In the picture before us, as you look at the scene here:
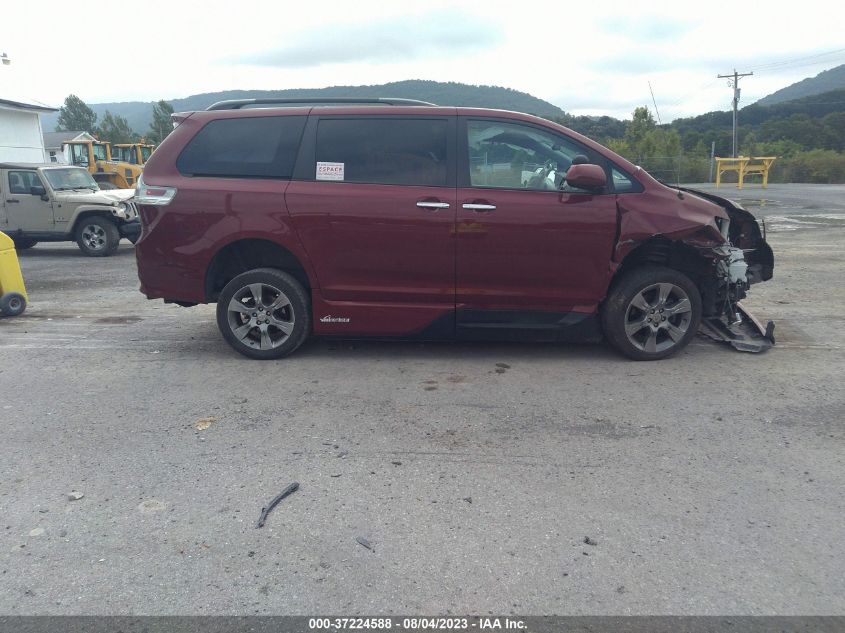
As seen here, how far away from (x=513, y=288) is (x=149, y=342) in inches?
139

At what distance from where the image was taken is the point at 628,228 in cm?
560

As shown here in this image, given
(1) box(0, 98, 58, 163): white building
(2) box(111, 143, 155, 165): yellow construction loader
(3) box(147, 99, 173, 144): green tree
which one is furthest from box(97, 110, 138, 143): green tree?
(2) box(111, 143, 155, 165): yellow construction loader

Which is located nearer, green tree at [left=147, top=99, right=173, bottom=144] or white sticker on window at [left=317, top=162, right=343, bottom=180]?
white sticker on window at [left=317, top=162, right=343, bottom=180]

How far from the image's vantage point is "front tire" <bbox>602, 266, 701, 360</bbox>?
5719 mm

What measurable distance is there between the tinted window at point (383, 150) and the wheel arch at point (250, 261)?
73 cm

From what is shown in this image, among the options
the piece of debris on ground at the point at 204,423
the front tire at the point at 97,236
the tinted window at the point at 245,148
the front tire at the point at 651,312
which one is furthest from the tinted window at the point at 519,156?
the front tire at the point at 97,236

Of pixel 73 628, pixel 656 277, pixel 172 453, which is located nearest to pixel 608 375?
pixel 656 277

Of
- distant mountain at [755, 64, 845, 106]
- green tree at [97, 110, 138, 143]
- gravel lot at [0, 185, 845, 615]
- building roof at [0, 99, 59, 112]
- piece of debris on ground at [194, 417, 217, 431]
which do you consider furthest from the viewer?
distant mountain at [755, 64, 845, 106]

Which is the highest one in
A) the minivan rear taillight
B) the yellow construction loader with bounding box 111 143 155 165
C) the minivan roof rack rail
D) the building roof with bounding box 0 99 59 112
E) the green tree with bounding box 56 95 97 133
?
the green tree with bounding box 56 95 97 133

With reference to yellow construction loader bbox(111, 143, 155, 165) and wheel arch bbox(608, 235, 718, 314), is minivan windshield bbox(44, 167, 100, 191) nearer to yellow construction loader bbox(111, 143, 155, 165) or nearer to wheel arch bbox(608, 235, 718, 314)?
wheel arch bbox(608, 235, 718, 314)

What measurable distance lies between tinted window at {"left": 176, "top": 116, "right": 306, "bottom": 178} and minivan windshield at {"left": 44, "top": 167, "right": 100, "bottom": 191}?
9.32 meters

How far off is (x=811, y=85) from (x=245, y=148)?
519 feet

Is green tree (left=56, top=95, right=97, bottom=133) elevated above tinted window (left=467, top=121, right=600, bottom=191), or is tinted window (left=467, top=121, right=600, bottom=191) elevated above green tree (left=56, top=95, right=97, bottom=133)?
green tree (left=56, top=95, right=97, bottom=133)

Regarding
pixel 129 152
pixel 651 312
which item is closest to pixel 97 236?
pixel 651 312
